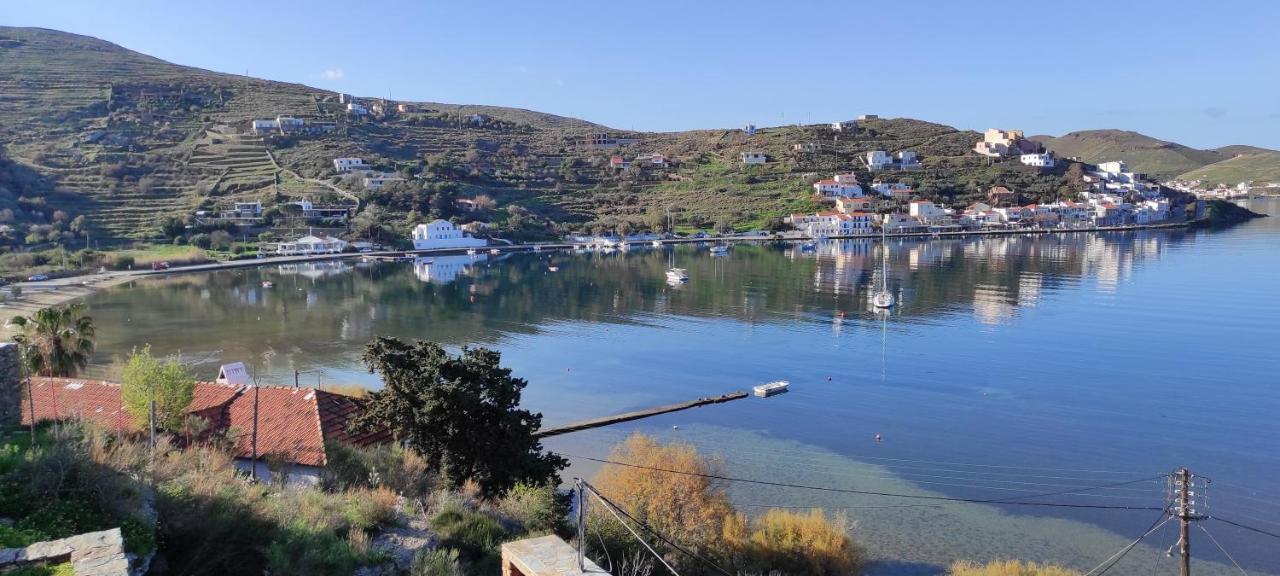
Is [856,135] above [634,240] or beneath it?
above

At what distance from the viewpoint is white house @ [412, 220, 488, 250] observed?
87.5 meters

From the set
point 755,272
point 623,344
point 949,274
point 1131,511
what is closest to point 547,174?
point 755,272

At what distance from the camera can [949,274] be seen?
204 ft

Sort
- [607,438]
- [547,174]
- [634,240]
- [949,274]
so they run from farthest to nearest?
[547,174] → [634,240] → [949,274] → [607,438]

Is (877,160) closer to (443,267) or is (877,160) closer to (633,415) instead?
(443,267)

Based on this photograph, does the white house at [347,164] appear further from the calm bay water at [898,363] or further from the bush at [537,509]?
the bush at [537,509]

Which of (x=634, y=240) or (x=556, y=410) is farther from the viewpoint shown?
(x=634, y=240)

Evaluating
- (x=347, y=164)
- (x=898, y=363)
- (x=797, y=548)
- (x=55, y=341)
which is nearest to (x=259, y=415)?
(x=55, y=341)

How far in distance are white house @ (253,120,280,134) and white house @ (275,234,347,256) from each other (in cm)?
3955

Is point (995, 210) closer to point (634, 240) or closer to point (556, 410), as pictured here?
point (634, 240)

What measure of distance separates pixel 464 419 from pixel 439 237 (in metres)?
78.2

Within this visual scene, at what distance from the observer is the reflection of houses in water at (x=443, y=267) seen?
64.0 meters

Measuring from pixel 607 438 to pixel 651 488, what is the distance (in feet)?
28.1

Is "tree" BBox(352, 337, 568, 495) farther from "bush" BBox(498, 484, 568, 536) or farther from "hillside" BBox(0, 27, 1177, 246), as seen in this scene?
"hillside" BBox(0, 27, 1177, 246)
